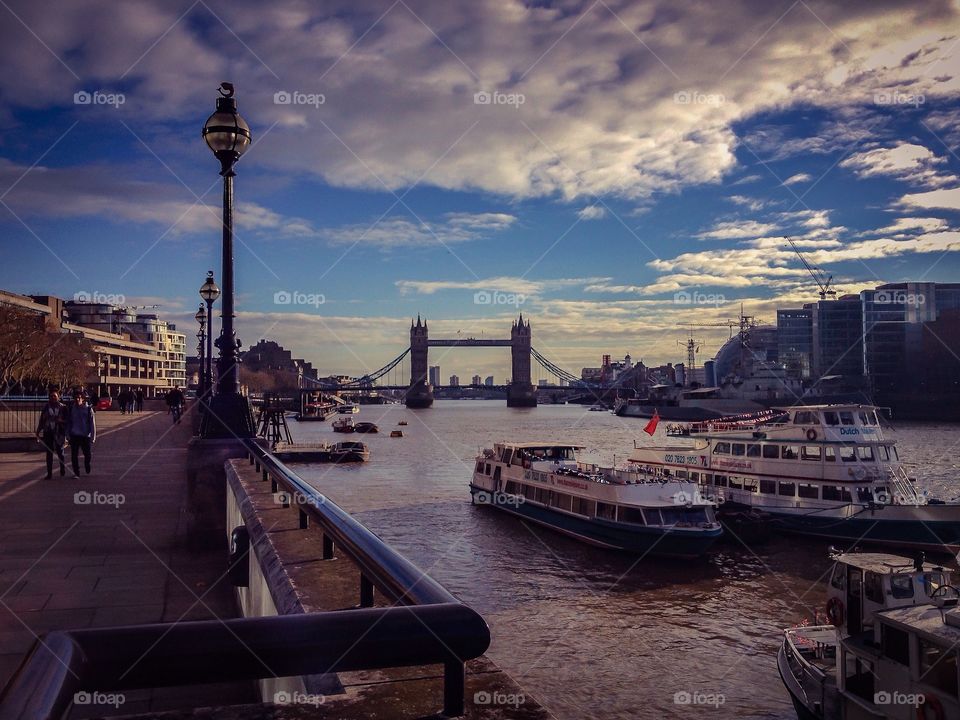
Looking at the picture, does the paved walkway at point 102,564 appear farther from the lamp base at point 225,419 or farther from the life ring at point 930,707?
the life ring at point 930,707

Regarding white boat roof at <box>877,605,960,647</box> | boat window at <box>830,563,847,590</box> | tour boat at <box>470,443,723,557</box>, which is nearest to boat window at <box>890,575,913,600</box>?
white boat roof at <box>877,605,960,647</box>

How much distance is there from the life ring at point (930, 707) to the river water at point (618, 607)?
4.03 m

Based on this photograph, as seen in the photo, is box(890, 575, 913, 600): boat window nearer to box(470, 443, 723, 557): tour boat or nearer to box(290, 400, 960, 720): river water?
box(290, 400, 960, 720): river water

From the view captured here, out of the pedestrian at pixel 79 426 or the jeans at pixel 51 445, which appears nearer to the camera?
the pedestrian at pixel 79 426

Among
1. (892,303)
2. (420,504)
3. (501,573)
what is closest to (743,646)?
(501,573)

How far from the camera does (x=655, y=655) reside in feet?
58.4

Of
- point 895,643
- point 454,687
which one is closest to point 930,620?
point 895,643

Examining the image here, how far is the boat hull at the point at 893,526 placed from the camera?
2794 centimetres

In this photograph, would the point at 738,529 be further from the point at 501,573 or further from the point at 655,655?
the point at 655,655

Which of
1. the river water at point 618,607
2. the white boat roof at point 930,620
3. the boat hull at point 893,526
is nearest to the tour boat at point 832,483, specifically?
the boat hull at point 893,526

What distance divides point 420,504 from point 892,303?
16671 cm

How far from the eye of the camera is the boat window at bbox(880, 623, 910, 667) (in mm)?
11711

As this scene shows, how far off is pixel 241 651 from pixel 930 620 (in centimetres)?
1227

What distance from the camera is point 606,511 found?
29.2 metres
